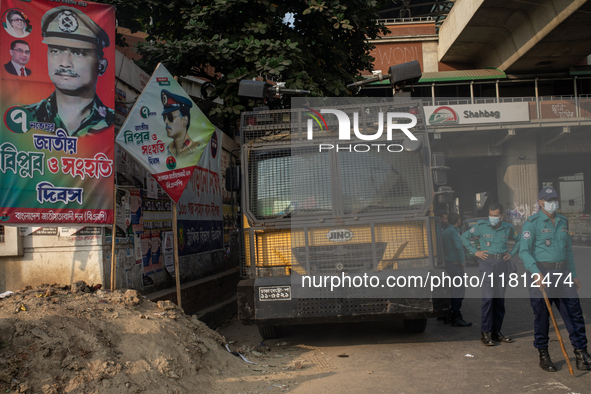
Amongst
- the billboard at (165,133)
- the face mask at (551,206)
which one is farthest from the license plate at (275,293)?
the face mask at (551,206)

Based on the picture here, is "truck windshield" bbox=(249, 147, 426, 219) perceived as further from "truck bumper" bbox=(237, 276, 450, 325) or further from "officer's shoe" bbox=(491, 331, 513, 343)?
"officer's shoe" bbox=(491, 331, 513, 343)

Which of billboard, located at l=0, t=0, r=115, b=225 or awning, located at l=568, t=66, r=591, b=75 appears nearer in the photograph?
billboard, located at l=0, t=0, r=115, b=225

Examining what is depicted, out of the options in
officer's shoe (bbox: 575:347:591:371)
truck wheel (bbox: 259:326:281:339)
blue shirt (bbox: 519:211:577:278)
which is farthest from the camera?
truck wheel (bbox: 259:326:281:339)

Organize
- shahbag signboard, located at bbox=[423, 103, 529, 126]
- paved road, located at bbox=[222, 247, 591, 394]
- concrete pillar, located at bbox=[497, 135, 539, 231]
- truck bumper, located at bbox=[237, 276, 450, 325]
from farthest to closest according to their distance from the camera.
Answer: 1. concrete pillar, located at bbox=[497, 135, 539, 231]
2. shahbag signboard, located at bbox=[423, 103, 529, 126]
3. truck bumper, located at bbox=[237, 276, 450, 325]
4. paved road, located at bbox=[222, 247, 591, 394]

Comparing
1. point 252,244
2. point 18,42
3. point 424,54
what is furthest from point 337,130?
point 424,54

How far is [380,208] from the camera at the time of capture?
20.6 feet

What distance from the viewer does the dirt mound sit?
13.1 ft

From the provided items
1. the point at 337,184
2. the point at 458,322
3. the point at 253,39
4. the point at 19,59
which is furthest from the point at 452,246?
the point at 19,59

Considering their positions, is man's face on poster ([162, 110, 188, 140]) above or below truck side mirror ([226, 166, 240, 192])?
A: above

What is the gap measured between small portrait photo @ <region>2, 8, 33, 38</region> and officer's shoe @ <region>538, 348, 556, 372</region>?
6.85 m

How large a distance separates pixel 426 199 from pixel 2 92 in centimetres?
523

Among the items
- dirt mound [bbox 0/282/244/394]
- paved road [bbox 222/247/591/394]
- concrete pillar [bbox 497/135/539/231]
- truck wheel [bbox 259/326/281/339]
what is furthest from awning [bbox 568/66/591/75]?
dirt mound [bbox 0/282/244/394]

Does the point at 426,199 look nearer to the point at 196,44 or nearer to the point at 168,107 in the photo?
the point at 168,107

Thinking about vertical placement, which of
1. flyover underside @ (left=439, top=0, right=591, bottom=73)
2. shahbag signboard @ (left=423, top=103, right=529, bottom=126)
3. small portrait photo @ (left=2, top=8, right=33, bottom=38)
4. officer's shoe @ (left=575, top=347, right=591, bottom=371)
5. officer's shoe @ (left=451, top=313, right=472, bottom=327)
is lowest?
officer's shoe @ (left=451, top=313, right=472, bottom=327)
